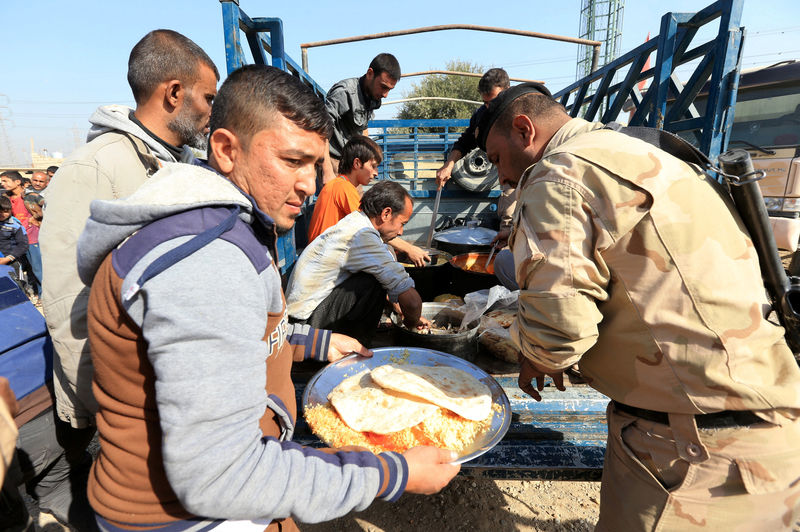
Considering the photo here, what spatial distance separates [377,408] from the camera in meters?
1.74

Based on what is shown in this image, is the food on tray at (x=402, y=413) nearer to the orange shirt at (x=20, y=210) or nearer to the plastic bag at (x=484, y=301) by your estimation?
the plastic bag at (x=484, y=301)

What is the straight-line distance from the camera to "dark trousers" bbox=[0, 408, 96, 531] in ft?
5.35

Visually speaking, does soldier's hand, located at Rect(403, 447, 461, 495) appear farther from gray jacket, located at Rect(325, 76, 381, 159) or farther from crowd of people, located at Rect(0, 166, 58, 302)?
crowd of people, located at Rect(0, 166, 58, 302)

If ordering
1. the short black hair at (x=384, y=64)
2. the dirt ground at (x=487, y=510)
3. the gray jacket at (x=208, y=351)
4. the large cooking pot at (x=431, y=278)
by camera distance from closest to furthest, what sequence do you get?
the gray jacket at (x=208, y=351) < the dirt ground at (x=487, y=510) < the large cooking pot at (x=431, y=278) < the short black hair at (x=384, y=64)

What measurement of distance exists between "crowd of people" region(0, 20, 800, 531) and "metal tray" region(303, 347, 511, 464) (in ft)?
0.42

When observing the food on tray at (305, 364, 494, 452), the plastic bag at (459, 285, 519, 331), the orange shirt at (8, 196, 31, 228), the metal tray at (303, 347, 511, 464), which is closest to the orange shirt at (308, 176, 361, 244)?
the plastic bag at (459, 285, 519, 331)

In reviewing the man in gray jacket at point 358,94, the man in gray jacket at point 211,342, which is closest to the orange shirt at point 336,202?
the man in gray jacket at point 358,94

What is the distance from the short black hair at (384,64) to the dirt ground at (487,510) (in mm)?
4611

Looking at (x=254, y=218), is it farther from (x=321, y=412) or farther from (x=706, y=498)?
(x=706, y=498)

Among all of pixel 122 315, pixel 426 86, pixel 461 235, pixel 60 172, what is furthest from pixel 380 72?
pixel 426 86

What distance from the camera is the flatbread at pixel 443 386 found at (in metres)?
1.71

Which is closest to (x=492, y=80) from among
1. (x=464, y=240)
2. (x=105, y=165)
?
(x=464, y=240)

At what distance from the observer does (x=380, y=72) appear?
4977mm

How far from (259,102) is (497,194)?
6330 mm
